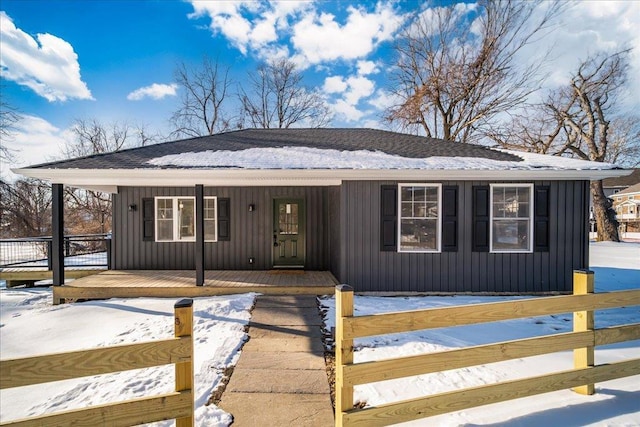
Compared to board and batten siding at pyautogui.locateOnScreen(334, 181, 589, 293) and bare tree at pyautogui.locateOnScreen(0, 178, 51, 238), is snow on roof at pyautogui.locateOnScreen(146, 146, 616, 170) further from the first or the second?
bare tree at pyautogui.locateOnScreen(0, 178, 51, 238)

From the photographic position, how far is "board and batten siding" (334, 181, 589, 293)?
591 cm

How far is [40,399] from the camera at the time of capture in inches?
116

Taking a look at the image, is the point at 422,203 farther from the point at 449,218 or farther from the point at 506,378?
the point at 506,378

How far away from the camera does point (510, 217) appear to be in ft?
19.9

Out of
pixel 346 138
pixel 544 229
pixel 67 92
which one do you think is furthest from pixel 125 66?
pixel 544 229

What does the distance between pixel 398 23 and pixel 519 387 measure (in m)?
20.4

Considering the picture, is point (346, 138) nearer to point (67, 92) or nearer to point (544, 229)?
point (544, 229)

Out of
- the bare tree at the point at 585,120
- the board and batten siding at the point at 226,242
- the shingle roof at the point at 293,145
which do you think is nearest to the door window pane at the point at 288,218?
the board and batten siding at the point at 226,242

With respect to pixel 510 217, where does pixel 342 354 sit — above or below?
below

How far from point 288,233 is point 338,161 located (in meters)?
2.81

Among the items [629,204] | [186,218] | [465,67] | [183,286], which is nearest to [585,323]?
[183,286]

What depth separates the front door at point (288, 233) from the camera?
778 centimetres

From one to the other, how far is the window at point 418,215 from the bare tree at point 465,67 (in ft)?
44.8

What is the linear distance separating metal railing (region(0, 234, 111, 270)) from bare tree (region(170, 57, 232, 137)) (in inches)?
395
